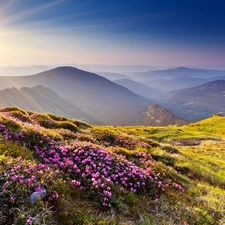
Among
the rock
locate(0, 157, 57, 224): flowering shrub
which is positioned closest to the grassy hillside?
locate(0, 157, 57, 224): flowering shrub

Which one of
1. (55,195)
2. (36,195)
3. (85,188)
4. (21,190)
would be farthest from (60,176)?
(21,190)

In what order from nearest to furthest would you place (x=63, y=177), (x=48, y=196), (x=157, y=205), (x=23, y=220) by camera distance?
(x=23, y=220) < (x=48, y=196) < (x=63, y=177) < (x=157, y=205)

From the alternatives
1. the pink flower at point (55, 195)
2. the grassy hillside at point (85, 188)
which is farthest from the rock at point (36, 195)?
the pink flower at point (55, 195)

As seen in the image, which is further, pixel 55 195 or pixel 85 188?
pixel 85 188

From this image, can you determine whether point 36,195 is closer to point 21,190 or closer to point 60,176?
point 21,190

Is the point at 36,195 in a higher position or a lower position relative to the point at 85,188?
higher

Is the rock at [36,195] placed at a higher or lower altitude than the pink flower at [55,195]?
higher

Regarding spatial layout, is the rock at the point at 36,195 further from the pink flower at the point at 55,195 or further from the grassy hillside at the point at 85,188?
the pink flower at the point at 55,195

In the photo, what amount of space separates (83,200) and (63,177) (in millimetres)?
1266

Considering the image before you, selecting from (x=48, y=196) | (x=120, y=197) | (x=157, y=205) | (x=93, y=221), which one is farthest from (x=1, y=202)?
(x=157, y=205)

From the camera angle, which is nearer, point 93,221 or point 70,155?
point 93,221

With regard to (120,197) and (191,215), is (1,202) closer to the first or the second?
(120,197)

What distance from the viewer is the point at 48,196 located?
704 cm

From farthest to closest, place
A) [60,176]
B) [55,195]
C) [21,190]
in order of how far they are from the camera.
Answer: [60,176], [55,195], [21,190]
